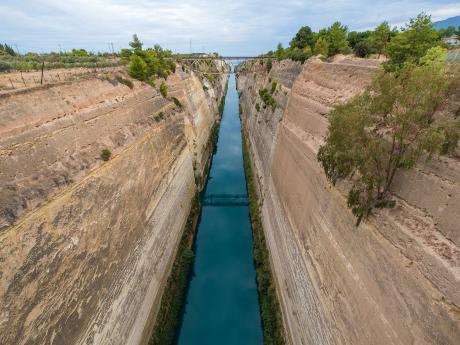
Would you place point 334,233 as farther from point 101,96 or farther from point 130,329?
point 101,96

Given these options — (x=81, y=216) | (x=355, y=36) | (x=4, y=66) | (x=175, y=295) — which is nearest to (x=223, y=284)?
(x=175, y=295)

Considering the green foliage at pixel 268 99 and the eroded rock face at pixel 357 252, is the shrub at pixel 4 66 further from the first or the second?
the green foliage at pixel 268 99

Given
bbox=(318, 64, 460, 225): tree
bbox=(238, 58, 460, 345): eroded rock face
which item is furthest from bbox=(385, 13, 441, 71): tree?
bbox=(318, 64, 460, 225): tree

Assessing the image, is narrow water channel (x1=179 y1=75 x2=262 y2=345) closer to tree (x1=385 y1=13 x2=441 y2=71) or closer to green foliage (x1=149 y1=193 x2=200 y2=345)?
green foliage (x1=149 y1=193 x2=200 y2=345)

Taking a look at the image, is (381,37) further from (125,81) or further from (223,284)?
(223,284)

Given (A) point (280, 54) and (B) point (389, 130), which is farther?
(A) point (280, 54)

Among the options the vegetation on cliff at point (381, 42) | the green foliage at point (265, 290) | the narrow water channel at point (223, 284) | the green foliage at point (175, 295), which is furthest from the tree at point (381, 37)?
the green foliage at point (175, 295)
